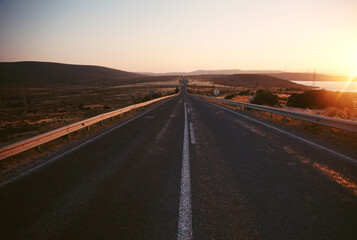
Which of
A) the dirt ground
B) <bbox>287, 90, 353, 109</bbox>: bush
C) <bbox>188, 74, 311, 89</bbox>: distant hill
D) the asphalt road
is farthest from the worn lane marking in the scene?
<bbox>188, 74, 311, 89</bbox>: distant hill

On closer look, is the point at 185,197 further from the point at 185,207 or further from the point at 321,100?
the point at 321,100

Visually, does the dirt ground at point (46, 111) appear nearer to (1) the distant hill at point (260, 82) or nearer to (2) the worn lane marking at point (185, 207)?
(2) the worn lane marking at point (185, 207)

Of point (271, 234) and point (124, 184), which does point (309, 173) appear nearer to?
point (271, 234)

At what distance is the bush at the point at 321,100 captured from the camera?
56.8 feet

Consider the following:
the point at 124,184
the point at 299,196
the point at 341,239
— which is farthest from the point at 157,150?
the point at 341,239

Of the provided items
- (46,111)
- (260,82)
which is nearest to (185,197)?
(46,111)

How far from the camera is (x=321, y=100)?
1873cm

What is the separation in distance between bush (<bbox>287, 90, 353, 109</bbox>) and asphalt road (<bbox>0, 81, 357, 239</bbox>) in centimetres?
1584

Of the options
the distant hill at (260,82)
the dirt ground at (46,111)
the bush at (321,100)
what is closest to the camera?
the dirt ground at (46,111)

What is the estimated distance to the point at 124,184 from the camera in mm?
3680

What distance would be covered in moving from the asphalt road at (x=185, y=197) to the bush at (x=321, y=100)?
15837mm

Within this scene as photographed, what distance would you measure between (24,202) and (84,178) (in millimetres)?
1018

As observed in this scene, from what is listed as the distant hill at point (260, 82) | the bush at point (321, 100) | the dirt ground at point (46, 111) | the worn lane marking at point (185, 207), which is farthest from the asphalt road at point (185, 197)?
the distant hill at point (260, 82)

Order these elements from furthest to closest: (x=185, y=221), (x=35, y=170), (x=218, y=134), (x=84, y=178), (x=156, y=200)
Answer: (x=218, y=134) < (x=35, y=170) < (x=84, y=178) < (x=156, y=200) < (x=185, y=221)
